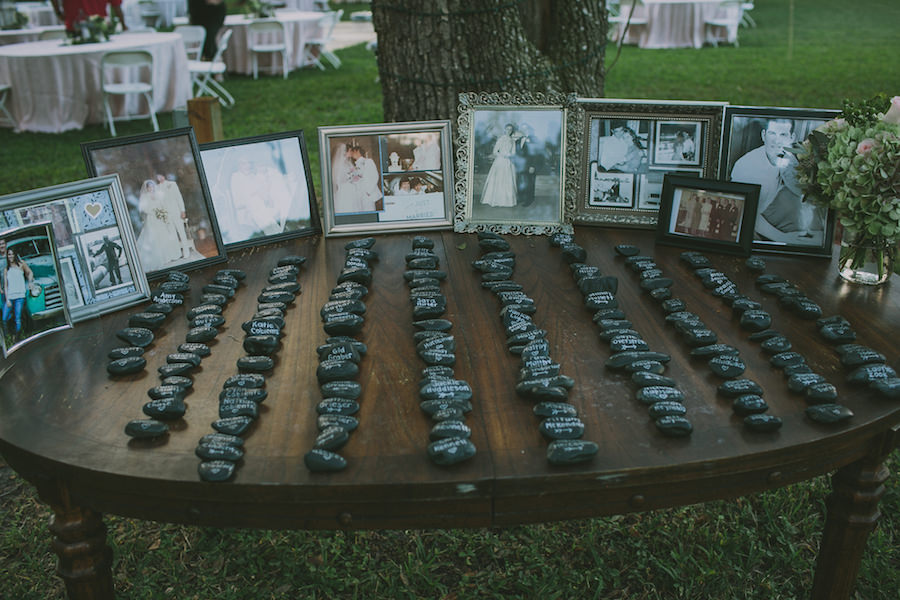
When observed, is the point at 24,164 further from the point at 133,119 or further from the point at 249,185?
the point at 249,185

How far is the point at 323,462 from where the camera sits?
1.12 m

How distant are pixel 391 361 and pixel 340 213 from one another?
29.6 inches

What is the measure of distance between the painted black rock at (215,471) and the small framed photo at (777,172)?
141cm

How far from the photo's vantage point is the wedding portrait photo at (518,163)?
2.08 metres

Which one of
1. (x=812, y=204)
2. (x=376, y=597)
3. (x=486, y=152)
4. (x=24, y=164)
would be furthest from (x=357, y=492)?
(x=24, y=164)

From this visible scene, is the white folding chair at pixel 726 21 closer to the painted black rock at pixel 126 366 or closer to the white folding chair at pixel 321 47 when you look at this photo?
the white folding chair at pixel 321 47

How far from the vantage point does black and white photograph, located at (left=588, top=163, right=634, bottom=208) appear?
2.10 meters

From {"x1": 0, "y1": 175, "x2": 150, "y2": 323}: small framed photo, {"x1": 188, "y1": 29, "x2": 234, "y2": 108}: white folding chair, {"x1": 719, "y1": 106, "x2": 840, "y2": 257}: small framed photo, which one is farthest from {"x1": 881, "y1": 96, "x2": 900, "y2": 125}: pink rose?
Result: {"x1": 188, "y1": 29, "x2": 234, "y2": 108}: white folding chair

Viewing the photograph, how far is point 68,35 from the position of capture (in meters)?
7.54

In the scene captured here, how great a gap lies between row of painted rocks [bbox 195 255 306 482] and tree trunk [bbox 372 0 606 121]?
41.3 inches

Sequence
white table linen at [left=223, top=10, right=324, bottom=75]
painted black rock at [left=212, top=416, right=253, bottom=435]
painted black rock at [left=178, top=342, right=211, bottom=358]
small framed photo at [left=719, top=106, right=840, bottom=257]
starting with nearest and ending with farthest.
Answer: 1. painted black rock at [left=212, top=416, right=253, bottom=435]
2. painted black rock at [left=178, top=342, right=211, bottom=358]
3. small framed photo at [left=719, top=106, right=840, bottom=257]
4. white table linen at [left=223, top=10, right=324, bottom=75]

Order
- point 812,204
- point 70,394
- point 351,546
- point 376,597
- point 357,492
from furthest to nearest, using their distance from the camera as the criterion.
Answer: point 351,546 → point 376,597 → point 812,204 → point 70,394 → point 357,492

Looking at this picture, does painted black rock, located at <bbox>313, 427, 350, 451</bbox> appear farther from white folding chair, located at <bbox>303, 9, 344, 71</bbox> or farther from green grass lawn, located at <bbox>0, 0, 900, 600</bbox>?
white folding chair, located at <bbox>303, 9, 344, 71</bbox>

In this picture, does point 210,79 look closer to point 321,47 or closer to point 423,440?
point 321,47
